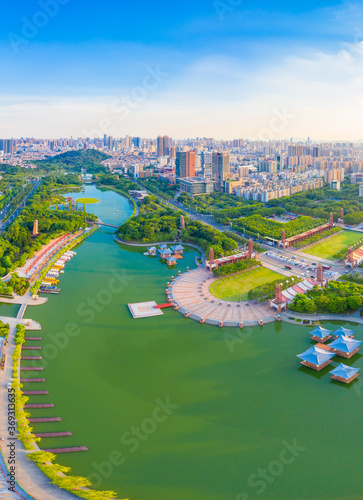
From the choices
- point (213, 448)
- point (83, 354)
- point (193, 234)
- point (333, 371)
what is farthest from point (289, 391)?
point (193, 234)

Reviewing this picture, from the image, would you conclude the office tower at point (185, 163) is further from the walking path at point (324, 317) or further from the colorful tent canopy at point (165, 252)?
the walking path at point (324, 317)

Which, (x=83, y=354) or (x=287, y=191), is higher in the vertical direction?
(x=287, y=191)

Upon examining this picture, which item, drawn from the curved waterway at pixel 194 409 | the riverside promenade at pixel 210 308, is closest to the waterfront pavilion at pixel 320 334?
the curved waterway at pixel 194 409

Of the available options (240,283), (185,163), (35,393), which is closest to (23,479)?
(35,393)

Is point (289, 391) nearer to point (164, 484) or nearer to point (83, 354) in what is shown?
point (164, 484)

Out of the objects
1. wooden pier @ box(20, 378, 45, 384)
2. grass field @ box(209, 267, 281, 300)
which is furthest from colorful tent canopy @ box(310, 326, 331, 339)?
wooden pier @ box(20, 378, 45, 384)
